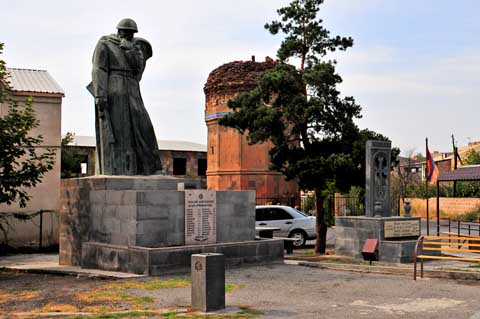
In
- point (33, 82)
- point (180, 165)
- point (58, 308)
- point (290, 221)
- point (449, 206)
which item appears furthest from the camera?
point (180, 165)

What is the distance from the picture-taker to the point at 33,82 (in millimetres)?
22750

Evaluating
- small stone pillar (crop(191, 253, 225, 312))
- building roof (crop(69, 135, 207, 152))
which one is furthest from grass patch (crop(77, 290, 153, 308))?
building roof (crop(69, 135, 207, 152))

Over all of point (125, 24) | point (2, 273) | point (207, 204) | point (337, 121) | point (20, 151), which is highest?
point (125, 24)

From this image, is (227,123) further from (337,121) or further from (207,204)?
(207,204)

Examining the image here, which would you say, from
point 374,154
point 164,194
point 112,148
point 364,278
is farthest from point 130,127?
point 374,154

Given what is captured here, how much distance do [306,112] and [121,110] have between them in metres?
7.27

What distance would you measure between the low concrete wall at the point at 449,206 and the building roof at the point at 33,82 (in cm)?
2332

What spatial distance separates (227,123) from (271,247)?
7.93 metres

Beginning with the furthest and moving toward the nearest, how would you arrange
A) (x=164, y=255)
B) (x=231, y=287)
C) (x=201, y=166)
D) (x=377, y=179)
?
(x=201, y=166) → (x=377, y=179) → (x=164, y=255) → (x=231, y=287)

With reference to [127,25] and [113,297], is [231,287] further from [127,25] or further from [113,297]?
[127,25]

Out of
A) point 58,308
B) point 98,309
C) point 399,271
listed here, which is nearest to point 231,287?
point 98,309

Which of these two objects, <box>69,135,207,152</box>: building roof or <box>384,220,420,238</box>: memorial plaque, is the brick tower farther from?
<box>384,220,420,238</box>: memorial plaque

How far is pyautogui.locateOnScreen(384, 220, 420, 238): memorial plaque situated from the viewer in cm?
1694

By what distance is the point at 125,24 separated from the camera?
1386cm
